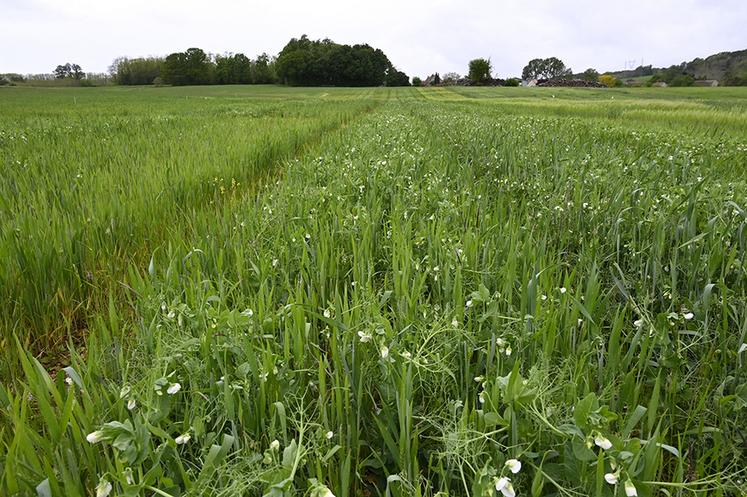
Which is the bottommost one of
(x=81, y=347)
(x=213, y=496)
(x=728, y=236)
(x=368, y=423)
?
(x=81, y=347)

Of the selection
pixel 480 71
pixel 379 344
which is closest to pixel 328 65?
pixel 480 71

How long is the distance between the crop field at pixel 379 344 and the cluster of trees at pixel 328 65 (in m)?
98.0

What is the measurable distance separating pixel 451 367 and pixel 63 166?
5.54 metres

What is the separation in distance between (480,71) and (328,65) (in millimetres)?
39263

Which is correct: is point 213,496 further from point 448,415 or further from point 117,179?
point 117,179

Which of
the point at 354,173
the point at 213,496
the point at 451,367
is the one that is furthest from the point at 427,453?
the point at 354,173

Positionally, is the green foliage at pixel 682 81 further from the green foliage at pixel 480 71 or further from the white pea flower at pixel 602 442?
the white pea flower at pixel 602 442

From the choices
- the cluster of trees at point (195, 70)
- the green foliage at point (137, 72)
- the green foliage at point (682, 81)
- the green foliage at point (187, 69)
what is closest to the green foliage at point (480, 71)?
the green foliage at point (682, 81)

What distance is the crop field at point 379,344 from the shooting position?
110 cm

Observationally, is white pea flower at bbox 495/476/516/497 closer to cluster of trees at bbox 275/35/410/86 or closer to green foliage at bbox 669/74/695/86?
green foliage at bbox 669/74/695/86

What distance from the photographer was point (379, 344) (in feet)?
4.74

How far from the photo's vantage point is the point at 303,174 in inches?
190

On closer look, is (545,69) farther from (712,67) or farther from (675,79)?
(675,79)

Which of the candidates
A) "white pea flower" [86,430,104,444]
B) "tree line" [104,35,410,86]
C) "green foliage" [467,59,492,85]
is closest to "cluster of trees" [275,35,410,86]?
"tree line" [104,35,410,86]
